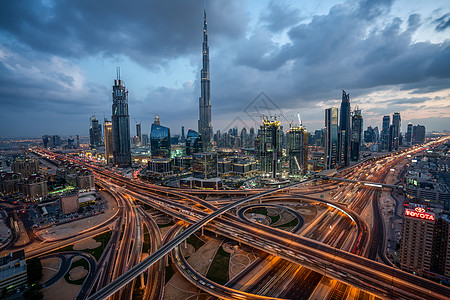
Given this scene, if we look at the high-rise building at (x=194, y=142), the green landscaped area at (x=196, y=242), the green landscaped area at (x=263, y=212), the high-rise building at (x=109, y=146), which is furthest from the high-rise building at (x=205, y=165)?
the high-rise building at (x=109, y=146)

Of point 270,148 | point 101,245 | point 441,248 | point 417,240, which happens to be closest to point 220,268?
point 101,245

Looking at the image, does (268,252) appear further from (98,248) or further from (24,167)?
(24,167)

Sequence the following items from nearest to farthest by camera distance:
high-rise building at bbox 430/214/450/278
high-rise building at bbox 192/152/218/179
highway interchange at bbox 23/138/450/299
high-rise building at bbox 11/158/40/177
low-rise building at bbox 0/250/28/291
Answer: highway interchange at bbox 23/138/450/299 < low-rise building at bbox 0/250/28/291 < high-rise building at bbox 430/214/450/278 < high-rise building at bbox 11/158/40/177 < high-rise building at bbox 192/152/218/179

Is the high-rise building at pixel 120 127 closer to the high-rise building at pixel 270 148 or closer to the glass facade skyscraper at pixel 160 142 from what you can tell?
→ the glass facade skyscraper at pixel 160 142

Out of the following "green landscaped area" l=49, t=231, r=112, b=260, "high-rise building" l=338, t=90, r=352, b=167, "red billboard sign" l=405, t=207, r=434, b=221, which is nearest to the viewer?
"red billboard sign" l=405, t=207, r=434, b=221

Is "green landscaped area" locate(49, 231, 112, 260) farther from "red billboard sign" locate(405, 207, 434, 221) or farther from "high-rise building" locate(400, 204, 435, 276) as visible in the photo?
"red billboard sign" locate(405, 207, 434, 221)

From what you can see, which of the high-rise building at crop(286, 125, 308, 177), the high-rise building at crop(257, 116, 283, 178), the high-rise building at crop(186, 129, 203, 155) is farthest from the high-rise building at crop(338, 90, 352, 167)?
the high-rise building at crop(186, 129, 203, 155)
